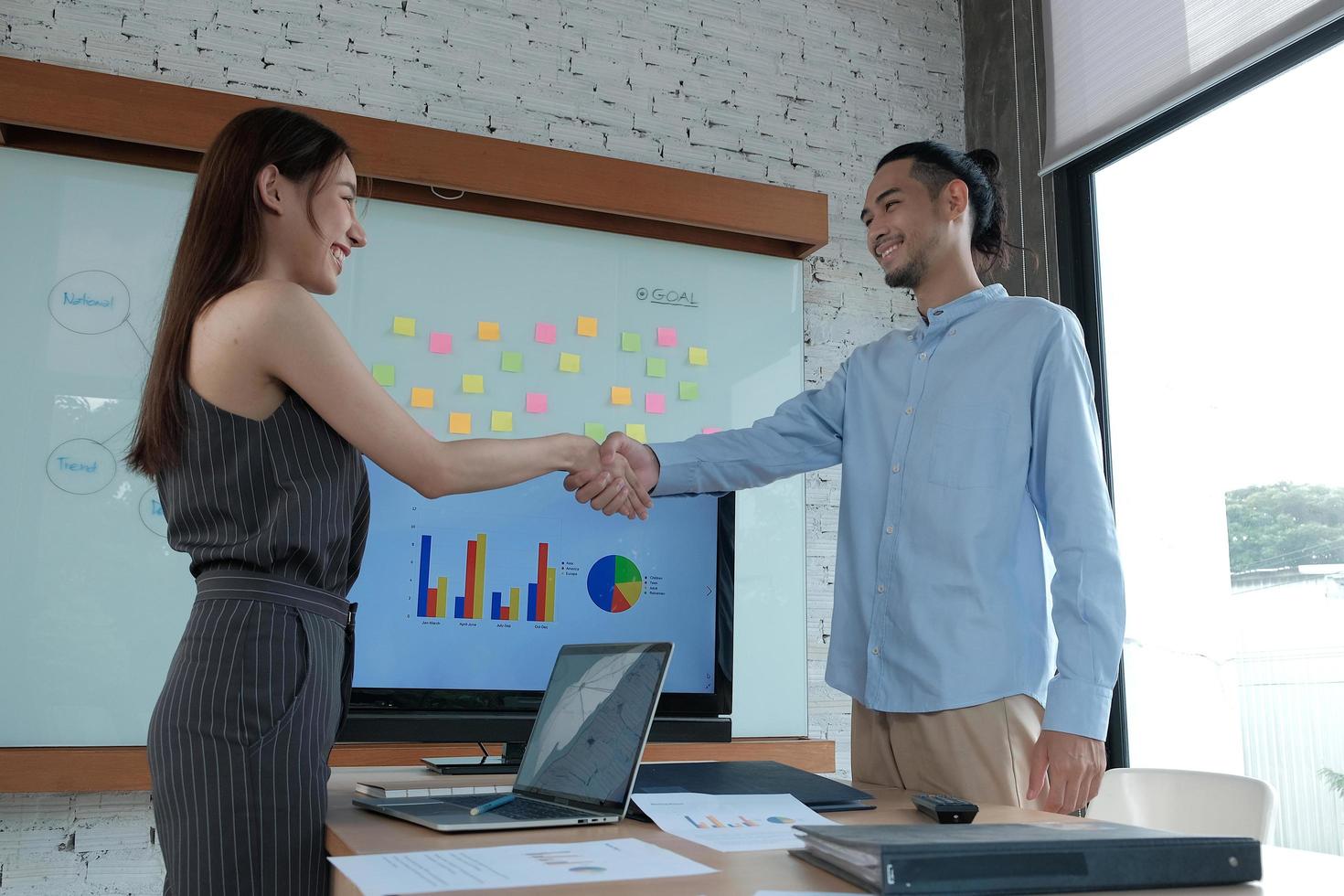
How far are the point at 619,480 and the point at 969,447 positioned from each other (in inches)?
22.2

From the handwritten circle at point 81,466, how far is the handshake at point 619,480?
122 cm

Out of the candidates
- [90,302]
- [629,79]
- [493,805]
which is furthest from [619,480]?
[629,79]

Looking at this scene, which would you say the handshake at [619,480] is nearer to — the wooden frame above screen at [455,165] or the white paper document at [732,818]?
the white paper document at [732,818]

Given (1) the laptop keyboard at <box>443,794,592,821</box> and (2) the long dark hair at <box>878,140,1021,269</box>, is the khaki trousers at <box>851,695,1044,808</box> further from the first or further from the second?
(2) the long dark hair at <box>878,140,1021,269</box>

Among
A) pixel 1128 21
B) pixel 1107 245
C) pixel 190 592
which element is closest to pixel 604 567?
pixel 190 592

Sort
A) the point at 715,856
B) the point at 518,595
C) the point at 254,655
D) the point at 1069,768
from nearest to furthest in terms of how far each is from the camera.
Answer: the point at 715,856, the point at 254,655, the point at 1069,768, the point at 518,595

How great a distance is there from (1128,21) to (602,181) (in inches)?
57.8

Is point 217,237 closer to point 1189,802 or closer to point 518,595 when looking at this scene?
point 518,595

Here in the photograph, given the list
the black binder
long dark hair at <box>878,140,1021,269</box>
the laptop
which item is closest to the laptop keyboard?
the laptop

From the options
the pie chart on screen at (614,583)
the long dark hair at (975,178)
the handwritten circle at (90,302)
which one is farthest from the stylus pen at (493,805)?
the handwritten circle at (90,302)

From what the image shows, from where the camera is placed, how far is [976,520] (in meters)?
1.57

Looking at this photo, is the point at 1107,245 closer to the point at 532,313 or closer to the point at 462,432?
the point at 532,313

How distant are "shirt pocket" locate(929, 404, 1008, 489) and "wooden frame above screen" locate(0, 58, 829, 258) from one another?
1404 mm

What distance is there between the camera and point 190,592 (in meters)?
2.37
